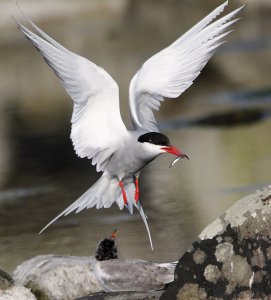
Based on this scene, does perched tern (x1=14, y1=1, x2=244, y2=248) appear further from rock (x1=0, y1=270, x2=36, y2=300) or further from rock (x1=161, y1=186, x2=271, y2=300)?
rock (x1=161, y1=186, x2=271, y2=300)

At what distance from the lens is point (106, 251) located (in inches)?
304

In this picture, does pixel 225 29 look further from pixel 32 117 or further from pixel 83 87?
pixel 32 117

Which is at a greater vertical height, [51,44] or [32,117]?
[51,44]

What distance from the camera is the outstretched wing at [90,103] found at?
815 centimetres

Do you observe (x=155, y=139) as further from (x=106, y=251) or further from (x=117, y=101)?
(x=106, y=251)

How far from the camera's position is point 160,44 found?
25.1m

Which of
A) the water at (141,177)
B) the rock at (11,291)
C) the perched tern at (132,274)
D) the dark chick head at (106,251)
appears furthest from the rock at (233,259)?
the water at (141,177)

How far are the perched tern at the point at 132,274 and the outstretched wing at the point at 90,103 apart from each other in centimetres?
111

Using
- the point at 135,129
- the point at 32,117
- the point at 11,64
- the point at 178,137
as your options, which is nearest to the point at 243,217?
the point at 135,129

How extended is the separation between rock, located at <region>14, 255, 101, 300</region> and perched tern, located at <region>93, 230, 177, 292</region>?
73 cm

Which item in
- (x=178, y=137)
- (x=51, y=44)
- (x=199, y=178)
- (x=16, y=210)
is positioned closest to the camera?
(x=51, y=44)

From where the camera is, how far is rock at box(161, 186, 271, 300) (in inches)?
246

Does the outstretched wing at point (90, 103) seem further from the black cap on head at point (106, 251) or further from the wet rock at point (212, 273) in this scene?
the wet rock at point (212, 273)

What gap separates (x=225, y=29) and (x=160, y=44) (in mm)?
16813
